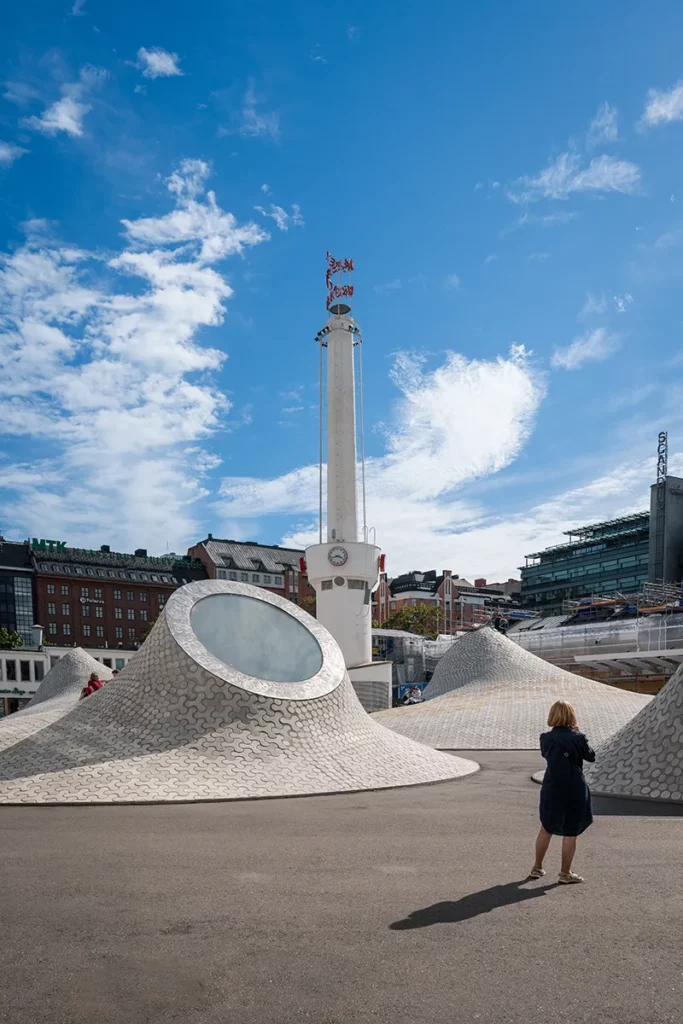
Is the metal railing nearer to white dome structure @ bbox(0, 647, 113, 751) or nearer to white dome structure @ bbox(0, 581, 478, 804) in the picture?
white dome structure @ bbox(0, 647, 113, 751)

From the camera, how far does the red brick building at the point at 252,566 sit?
109938mm

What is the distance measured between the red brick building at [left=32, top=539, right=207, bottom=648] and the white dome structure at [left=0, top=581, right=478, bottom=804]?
3304 inches

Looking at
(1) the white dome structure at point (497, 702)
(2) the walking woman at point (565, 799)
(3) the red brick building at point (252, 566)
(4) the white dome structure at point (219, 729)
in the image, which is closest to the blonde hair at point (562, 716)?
(2) the walking woman at point (565, 799)

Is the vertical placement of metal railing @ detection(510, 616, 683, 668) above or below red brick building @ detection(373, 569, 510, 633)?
above

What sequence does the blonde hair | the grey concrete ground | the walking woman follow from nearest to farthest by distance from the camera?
the grey concrete ground, the walking woman, the blonde hair

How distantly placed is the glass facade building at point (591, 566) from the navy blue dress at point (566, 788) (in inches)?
3673

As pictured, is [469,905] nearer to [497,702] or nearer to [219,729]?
[219,729]

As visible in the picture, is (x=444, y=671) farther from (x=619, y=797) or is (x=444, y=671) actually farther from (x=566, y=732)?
(x=566, y=732)

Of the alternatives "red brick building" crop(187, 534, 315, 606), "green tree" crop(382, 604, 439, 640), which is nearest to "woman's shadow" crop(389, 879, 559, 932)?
"green tree" crop(382, 604, 439, 640)

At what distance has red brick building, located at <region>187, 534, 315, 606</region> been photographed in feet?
361

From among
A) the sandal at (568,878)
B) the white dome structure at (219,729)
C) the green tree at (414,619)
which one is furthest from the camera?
the green tree at (414,619)

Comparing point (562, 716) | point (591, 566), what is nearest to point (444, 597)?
point (591, 566)

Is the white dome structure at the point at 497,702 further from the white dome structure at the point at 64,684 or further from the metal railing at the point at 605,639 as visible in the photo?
the white dome structure at the point at 64,684

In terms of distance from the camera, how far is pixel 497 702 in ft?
101
